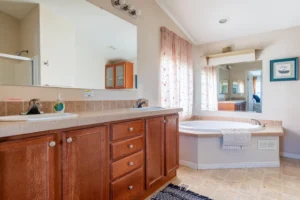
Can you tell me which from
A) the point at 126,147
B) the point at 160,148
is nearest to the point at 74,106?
the point at 126,147

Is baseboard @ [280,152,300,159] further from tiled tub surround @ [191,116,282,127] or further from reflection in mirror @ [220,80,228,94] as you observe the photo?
reflection in mirror @ [220,80,228,94]

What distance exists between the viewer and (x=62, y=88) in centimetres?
171

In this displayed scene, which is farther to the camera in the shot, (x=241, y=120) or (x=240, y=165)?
(x=241, y=120)

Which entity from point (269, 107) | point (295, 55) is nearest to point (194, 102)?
point (269, 107)

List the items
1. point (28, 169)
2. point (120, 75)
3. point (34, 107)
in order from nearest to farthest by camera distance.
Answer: point (28, 169) < point (34, 107) < point (120, 75)

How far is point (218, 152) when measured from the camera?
8.65 feet

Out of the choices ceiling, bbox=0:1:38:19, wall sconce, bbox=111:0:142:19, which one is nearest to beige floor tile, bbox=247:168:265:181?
wall sconce, bbox=111:0:142:19

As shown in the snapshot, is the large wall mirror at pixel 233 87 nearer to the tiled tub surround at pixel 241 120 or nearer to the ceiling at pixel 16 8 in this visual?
the tiled tub surround at pixel 241 120

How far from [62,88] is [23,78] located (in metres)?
0.33

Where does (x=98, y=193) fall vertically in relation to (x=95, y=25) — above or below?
below

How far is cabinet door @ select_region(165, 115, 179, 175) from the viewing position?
2129mm

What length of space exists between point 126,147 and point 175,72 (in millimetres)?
1996

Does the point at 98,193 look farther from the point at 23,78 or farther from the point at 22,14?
the point at 22,14

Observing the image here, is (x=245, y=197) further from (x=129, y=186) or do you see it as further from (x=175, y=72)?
(x=175, y=72)
